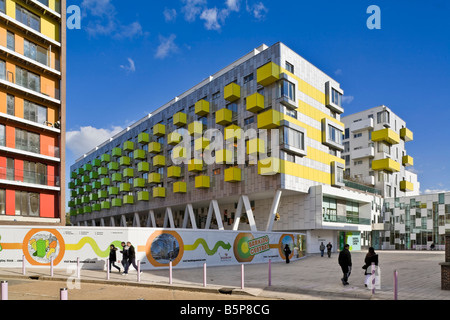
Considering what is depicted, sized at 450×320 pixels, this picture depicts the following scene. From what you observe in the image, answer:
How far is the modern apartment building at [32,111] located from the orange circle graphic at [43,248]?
31.3 ft

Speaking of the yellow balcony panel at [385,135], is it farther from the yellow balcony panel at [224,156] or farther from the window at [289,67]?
the yellow balcony panel at [224,156]

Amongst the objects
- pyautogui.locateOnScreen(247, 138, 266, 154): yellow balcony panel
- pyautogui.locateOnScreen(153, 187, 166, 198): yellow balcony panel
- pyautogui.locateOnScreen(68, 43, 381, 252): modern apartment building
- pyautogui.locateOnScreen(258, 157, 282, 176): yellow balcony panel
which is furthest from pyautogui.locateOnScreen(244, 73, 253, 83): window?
pyautogui.locateOnScreen(153, 187, 166, 198): yellow balcony panel

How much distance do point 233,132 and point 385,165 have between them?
3625 cm

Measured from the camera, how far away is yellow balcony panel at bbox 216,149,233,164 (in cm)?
4409

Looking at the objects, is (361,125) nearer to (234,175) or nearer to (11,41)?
(234,175)

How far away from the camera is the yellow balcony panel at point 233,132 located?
43.2m

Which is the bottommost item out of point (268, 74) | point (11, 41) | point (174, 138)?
point (174, 138)

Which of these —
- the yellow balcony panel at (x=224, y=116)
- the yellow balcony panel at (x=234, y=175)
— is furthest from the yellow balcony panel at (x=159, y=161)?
the yellow balcony panel at (x=234, y=175)

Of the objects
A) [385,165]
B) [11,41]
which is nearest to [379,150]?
[385,165]

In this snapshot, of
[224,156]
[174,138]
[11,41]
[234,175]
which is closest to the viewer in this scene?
[11,41]

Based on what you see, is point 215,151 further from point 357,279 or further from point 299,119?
point 357,279

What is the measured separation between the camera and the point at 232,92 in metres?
44.0

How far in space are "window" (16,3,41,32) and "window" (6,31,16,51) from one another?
190cm

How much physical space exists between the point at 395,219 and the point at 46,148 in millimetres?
55471
